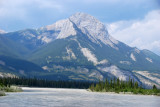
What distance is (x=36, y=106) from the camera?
6900cm

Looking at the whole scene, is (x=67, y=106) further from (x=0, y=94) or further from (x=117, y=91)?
(x=117, y=91)

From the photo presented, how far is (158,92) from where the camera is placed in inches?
A: 7151

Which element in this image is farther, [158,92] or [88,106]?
[158,92]

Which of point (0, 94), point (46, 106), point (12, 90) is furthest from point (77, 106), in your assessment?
point (12, 90)

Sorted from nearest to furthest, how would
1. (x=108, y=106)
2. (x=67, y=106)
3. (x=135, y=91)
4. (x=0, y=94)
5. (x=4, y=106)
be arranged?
(x=4, y=106)
(x=67, y=106)
(x=108, y=106)
(x=0, y=94)
(x=135, y=91)

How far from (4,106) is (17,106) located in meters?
3.26

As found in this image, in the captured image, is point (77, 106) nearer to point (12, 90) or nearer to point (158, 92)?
point (12, 90)

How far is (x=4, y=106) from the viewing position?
65.9 m

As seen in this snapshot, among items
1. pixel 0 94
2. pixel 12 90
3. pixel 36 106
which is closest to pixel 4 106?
pixel 36 106

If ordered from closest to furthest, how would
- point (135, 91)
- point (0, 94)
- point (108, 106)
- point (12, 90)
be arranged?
point (108, 106) < point (0, 94) < point (12, 90) < point (135, 91)

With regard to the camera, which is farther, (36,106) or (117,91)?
(117,91)

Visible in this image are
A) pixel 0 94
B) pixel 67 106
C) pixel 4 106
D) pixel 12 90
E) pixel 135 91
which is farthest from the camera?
pixel 135 91

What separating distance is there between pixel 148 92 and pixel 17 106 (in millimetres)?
129600

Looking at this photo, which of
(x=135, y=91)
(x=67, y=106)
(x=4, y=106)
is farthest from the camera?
(x=135, y=91)
